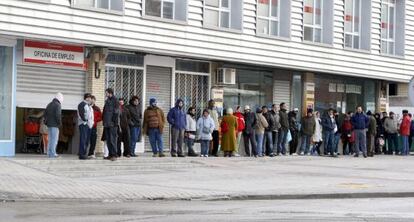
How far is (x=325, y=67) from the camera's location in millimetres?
29406

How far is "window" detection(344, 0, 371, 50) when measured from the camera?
102ft

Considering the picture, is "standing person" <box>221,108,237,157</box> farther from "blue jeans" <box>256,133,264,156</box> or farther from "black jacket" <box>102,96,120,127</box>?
"black jacket" <box>102,96,120,127</box>

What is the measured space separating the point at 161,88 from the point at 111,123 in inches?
202

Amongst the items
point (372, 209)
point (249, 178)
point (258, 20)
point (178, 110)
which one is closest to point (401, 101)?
point (258, 20)

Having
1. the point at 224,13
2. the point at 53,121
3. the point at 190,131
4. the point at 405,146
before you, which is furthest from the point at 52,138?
the point at 405,146

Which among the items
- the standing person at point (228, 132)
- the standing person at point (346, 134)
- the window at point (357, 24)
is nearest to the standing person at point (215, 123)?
the standing person at point (228, 132)

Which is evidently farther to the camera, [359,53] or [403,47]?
[403,47]

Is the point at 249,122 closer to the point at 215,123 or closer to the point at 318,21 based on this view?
the point at 215,123

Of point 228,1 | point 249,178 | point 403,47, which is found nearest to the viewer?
point 249,178

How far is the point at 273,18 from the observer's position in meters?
27.9

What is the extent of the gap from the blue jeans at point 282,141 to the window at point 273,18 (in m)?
3.67

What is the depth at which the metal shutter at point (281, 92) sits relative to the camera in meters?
29.1

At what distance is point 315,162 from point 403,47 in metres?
11.0

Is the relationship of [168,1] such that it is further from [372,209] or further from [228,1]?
[372,209]
